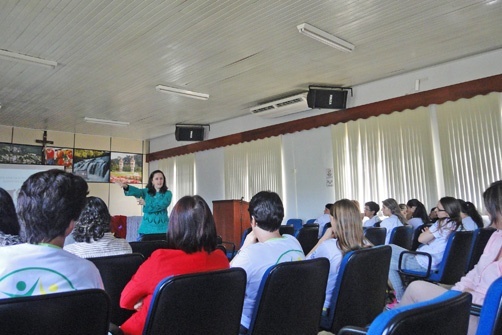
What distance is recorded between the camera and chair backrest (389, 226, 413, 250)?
3812 mm

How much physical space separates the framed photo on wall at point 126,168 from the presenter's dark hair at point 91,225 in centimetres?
871

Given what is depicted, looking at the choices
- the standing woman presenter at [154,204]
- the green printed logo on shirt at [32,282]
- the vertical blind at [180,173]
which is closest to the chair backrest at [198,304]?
the green printed logo on shirt at [32,282]

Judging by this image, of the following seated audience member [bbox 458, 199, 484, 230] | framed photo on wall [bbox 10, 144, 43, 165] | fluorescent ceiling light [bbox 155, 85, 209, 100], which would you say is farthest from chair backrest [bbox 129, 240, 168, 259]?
framed photo on wall [bbox 10, 144, 43, 165]

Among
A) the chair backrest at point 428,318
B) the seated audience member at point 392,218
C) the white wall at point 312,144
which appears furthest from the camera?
the white wall at point 312,144

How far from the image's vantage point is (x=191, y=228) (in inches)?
63.5

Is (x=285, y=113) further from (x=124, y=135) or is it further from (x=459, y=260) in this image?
(x=124, y=135)

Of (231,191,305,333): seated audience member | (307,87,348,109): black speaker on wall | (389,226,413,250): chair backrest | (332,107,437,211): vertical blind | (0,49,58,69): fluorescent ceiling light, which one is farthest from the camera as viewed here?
(307,87,348,109): black speaker on wall

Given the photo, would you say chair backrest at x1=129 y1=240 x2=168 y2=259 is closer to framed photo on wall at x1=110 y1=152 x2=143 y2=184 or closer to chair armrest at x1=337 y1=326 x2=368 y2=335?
chair armrest at x1=337 y1=326 x2=368 y2=335

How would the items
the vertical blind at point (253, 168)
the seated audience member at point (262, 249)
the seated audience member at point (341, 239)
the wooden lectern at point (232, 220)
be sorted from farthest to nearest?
the vertical blind at point (253, 168) → the wooden lectern at point (232, 220) → the seated audience member at point (341, 239) → the seated audience member at point (262, 249)

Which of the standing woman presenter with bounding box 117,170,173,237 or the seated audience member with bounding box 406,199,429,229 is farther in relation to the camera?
the seated audience member with bounding box 406,199,429,229

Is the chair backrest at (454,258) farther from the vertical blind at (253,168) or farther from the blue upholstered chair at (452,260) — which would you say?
the vertical blind at (253,168)

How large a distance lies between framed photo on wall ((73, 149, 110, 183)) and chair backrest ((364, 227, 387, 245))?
27.7 feet

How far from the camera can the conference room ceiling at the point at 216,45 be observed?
12.9ft

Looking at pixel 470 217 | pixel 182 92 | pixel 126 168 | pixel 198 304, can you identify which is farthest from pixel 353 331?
pixel 126 168
